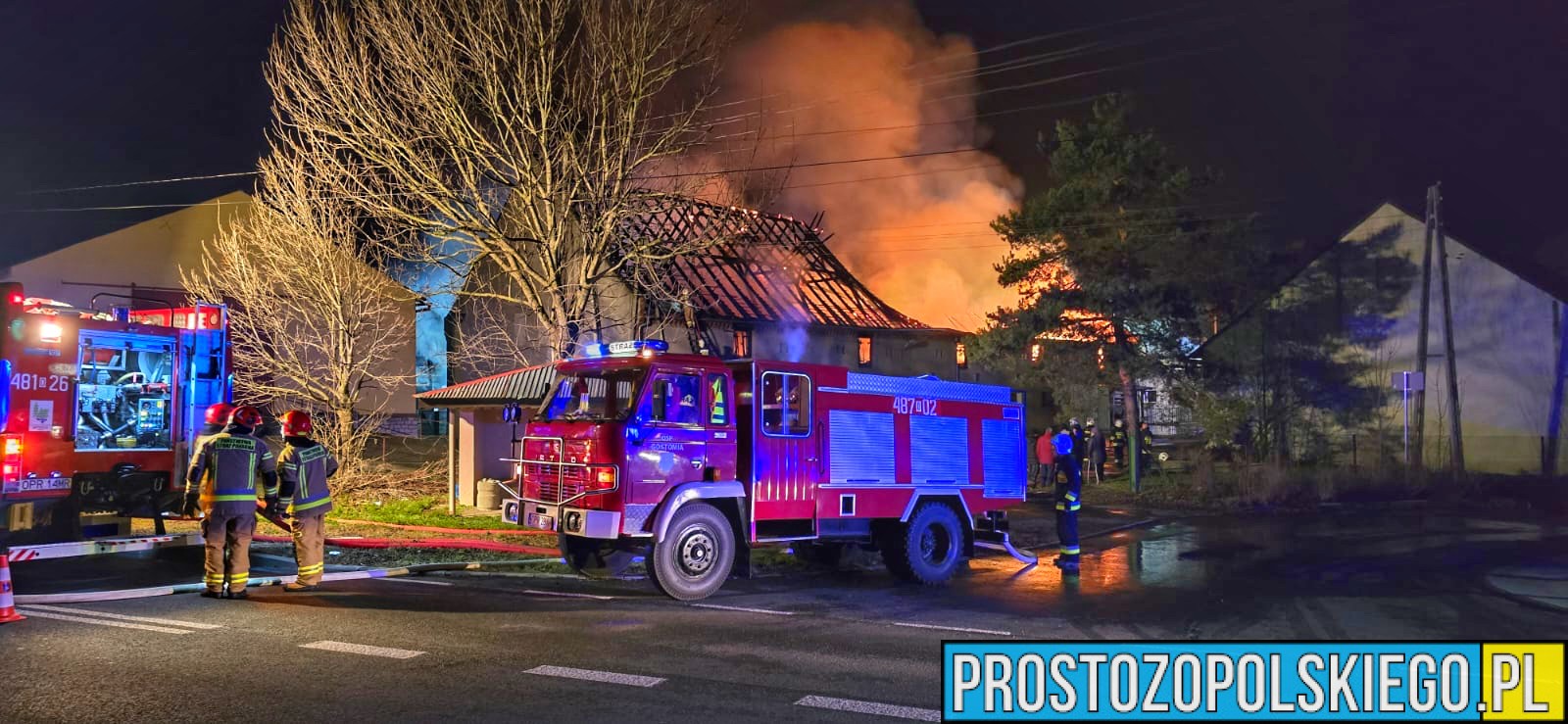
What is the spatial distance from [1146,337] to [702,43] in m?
15.5

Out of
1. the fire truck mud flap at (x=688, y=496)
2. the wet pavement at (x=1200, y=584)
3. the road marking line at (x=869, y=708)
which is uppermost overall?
the fire truck mud flap at (x=688, y=496)

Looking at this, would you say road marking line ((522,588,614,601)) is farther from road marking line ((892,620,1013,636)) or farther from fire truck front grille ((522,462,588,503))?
road marking line ((892,620,1013,636))

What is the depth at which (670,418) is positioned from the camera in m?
→ 9.72

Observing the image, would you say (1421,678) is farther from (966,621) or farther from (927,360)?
(927,360)

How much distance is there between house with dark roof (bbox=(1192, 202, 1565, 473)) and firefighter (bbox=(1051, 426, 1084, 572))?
15.6 m

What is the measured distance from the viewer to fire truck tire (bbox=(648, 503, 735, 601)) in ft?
31.1

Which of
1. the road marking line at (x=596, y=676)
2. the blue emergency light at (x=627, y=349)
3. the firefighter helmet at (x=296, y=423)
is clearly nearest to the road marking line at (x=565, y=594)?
the blue emergency light at (x=627, y=349)

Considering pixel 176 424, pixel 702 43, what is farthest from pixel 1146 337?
pixel 176 424

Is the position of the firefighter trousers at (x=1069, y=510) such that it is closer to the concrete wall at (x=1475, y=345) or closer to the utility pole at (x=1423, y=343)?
the utility pole at (x=1423, y=343)

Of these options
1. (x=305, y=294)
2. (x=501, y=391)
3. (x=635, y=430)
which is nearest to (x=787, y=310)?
(x=501, y=391)

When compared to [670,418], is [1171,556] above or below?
below

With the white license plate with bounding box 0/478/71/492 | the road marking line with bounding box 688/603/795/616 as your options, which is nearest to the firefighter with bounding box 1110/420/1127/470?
the road marking line with bounding box 688/603/795/616

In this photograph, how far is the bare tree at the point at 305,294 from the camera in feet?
59.3

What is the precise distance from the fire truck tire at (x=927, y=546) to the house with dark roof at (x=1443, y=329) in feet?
57.9
